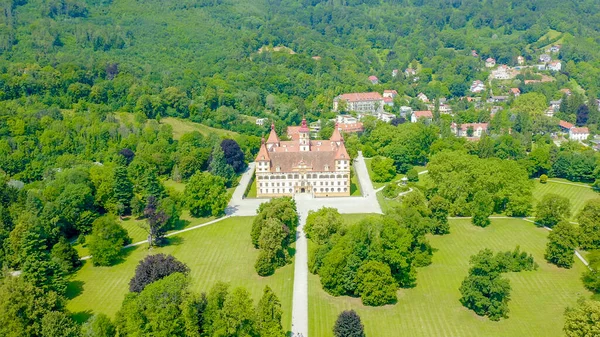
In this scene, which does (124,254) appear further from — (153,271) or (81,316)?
(153,271)

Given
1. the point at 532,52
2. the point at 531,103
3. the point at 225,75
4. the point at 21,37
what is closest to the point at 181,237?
the point at 225,75

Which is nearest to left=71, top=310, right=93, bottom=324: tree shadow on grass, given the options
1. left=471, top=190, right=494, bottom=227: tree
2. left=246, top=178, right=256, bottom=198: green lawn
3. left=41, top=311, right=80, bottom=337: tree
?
left=41, top=311, right=80, bottom=337: tree

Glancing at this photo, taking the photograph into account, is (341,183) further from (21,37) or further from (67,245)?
(21,37)

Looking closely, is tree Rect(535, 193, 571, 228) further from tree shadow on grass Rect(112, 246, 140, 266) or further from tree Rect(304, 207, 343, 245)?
tree shadow on grass Rect(112, 246, 140, 266)

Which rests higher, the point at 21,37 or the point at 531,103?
the point at 21,37

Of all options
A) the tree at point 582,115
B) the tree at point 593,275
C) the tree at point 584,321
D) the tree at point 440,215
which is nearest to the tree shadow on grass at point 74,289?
the tree at point 440,215

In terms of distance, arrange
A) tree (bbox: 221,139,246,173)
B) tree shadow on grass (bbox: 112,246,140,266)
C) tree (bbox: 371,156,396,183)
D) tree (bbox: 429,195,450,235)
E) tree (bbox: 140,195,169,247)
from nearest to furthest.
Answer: tree shadow on grass (bbox: 112,246,140,266)
tree (bbox: 140,195,169,247)
tree (bbox: 429,195,450,235)
tree (bbox: 371,156,396,183)
tree (bbox: 221,139,246,173)

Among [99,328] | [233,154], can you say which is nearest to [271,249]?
[99,328]
